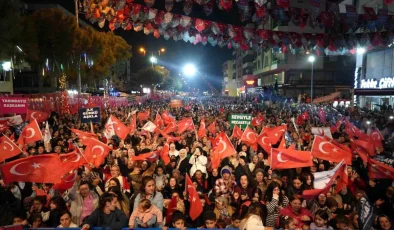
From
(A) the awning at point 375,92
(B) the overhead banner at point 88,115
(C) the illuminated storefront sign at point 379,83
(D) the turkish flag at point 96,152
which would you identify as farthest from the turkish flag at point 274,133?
(C) the illuminated storefront sign at point 379,83

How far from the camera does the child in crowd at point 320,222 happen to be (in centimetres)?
556

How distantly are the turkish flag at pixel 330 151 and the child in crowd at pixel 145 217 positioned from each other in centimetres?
474

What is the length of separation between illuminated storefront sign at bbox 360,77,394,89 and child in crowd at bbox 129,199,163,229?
2623 centimetres

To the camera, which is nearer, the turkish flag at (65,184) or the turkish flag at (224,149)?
the turkish flag at (65,184)

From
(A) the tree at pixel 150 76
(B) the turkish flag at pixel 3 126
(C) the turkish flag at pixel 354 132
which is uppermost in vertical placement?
(A) the tree at pixel 150 76

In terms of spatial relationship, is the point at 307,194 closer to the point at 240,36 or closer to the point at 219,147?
the point at 219,147

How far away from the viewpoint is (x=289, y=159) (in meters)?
8.17

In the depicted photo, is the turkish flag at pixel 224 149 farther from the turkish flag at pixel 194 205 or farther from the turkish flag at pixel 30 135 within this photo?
the turkish flag at pixel 30 135

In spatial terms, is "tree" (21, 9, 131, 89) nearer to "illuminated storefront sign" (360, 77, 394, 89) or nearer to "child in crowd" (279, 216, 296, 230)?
"illuminated storefront sign" (360, 77, 394, 89)

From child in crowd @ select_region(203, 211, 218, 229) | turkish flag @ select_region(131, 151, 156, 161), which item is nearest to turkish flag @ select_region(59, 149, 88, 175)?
turkish flag @ select_region(131, 151, 156, 161)

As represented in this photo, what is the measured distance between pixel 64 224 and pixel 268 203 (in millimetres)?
3476

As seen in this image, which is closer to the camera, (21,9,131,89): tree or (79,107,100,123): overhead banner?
(79,107,100,123): overhead banner

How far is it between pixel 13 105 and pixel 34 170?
10.7m

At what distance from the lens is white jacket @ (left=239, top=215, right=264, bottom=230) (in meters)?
5.55
